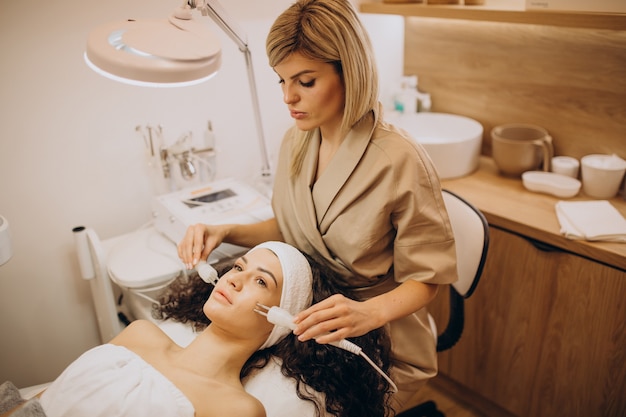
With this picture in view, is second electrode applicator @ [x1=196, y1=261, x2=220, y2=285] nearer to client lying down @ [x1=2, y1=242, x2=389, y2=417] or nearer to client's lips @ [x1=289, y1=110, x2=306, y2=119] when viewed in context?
client lying down @ [x1=2, y1=242, x2=389, y2=417]

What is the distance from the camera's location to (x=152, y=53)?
1.07 metres

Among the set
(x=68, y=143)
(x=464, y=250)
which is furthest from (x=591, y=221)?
(x=68, y=143)

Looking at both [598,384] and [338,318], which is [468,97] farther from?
[338,318]

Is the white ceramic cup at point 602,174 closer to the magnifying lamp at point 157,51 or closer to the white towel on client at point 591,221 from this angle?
the white towel on client at point 591,221

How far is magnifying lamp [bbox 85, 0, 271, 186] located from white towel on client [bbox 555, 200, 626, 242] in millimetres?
1167

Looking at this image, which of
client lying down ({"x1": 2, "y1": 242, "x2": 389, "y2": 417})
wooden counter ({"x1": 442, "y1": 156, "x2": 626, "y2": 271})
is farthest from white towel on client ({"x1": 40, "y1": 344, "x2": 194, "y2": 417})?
wooden counter ({"x1": 442, "y1": 156, "x2": 626, "y2": 271})

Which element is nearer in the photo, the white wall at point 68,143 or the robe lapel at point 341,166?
the robe lapel at point 341,166

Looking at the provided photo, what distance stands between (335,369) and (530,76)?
141 cm

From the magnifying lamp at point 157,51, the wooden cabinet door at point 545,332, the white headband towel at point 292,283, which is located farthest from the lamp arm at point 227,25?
the wooden cabinet door at point 545,332

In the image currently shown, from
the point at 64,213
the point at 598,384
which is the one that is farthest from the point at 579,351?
the point at 64,213

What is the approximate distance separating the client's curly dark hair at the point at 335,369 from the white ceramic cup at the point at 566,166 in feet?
3.34

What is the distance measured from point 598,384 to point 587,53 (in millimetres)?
1113

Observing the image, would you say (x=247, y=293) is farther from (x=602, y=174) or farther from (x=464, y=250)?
(x=602, y=174)

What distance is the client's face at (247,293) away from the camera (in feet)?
3.85
